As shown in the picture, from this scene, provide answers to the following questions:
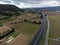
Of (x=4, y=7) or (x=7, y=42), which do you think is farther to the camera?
(x=4, y=7)

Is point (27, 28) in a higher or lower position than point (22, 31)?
lower

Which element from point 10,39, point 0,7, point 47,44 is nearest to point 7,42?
point 10,39

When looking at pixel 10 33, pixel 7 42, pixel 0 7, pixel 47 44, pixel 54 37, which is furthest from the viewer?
pixel 0 7

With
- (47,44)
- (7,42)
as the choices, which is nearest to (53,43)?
(47,44)

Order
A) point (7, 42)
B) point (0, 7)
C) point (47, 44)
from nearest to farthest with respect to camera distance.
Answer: point (47, 44), point (7, 42), point (0, 7)

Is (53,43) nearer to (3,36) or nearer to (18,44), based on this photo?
(18,44)

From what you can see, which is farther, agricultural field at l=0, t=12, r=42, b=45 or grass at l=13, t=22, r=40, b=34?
grass at l=13, t=22, r=40, b=34

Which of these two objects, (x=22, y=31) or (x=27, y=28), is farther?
(x=27, y=28)

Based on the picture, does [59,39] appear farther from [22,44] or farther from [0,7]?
[0,7]

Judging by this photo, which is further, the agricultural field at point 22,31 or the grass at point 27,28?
the grass at point 27,28
